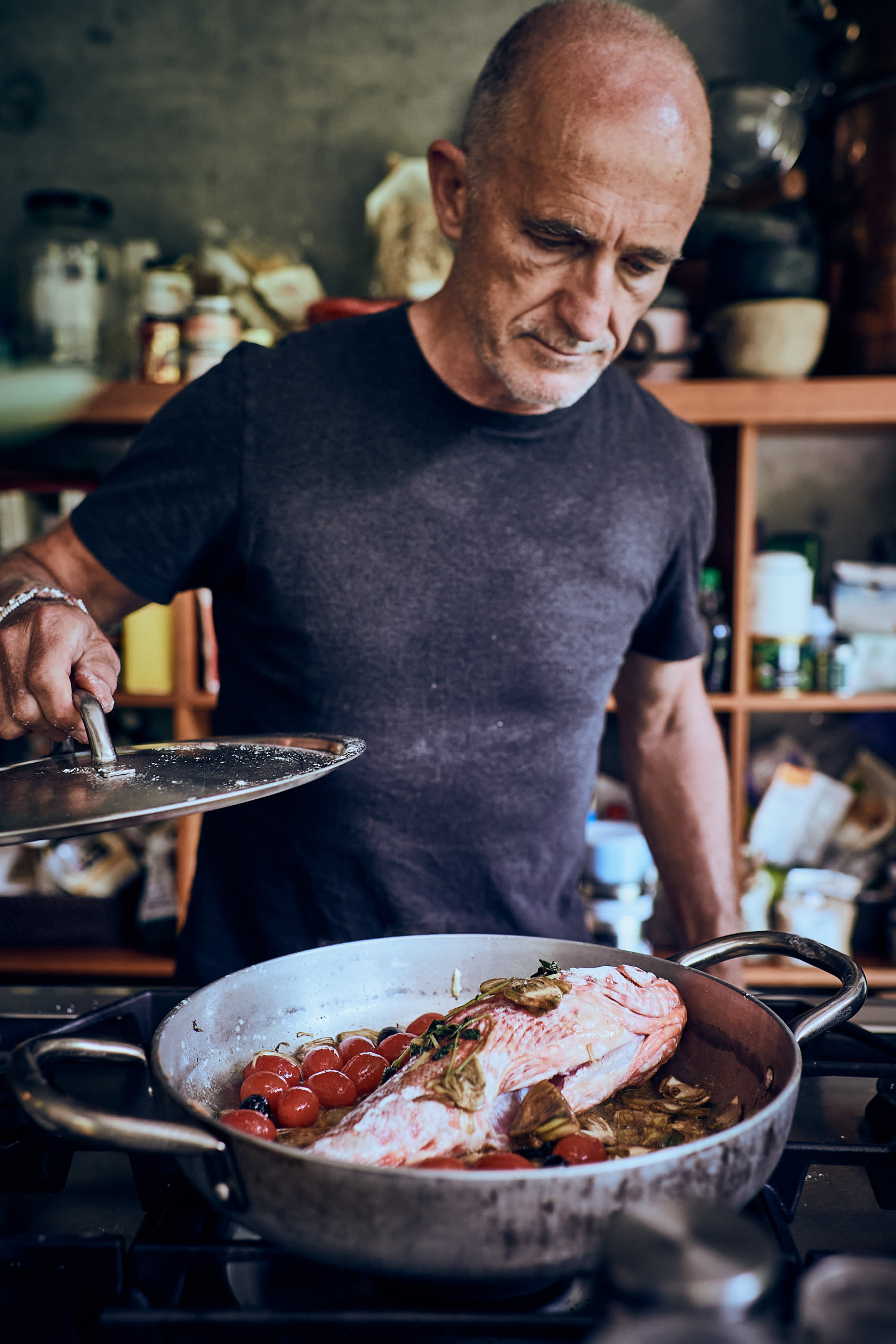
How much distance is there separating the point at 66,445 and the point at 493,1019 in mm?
2286

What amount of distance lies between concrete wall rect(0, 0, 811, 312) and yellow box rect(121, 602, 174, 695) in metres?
0.99

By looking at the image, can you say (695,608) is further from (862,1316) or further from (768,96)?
(768,96)

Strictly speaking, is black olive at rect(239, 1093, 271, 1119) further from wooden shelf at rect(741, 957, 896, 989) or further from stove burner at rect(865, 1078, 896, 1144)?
wooden shelf at rect(741, 957, 896, 989)

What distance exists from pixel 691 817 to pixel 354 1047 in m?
0.72

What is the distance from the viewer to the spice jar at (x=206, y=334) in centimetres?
216

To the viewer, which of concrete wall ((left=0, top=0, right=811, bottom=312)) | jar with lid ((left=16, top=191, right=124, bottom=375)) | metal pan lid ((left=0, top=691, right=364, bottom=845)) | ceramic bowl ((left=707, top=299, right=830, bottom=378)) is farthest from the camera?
concrete wall ((left=0, top=0, right=811, bottom=312))

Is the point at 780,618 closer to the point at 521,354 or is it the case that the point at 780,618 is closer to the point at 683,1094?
the point at 521,354

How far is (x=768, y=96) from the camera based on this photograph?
213 centimetres

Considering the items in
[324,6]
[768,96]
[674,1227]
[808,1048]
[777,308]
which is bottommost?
[808,1048]

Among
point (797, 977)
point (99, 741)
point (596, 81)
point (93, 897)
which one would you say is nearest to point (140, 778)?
point (99, 741)

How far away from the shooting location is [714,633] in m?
2.28

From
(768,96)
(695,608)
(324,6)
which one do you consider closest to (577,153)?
(695,608)

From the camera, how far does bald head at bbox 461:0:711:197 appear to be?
1.01m

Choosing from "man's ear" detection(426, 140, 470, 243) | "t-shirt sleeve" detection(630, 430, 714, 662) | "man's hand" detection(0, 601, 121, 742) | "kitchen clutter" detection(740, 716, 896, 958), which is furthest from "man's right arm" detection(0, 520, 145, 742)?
"kitchen clutter" detection(740, 716, 896, 958)
